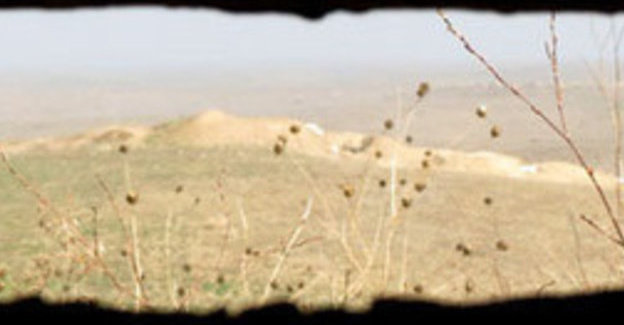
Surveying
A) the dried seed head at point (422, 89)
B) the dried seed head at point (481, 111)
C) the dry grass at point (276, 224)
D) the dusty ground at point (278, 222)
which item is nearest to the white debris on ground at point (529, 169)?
the dusty ground at point (278, 222)

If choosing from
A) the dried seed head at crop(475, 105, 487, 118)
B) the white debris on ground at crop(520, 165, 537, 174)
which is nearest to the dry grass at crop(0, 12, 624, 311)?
the dried seed head at crop(475, 105, 487, 118)

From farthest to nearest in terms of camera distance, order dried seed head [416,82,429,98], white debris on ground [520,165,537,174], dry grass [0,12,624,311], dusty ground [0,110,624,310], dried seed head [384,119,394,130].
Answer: white debris on ground [520,165,537,174], dusty ground [0,110,624,310], dry grass [0,12,624,311], dried seed head [384,119,394,130], dried seed head [416,82,429,98]

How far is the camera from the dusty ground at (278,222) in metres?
7.43

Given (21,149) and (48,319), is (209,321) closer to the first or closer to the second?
(48,319)

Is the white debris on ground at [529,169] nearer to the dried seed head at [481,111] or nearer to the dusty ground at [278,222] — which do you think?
→ the dusty ground at [278,222]

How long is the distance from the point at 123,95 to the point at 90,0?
6511 cm

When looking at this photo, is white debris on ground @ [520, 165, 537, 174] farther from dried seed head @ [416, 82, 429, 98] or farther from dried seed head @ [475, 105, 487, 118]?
dried seed head @ [416, 82, 429, 98]

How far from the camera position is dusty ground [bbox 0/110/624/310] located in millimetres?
7430

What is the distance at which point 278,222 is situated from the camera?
10898 millimetres

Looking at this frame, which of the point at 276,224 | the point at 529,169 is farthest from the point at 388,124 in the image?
the point at 529,169

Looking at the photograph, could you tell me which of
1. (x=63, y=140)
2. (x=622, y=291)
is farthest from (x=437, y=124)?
(x=622, y=291)

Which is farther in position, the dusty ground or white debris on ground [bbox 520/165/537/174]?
white debris on ground [bbox 520/165/537/174]

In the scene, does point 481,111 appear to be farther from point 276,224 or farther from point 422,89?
point 276,224

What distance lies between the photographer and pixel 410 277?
8.38m
